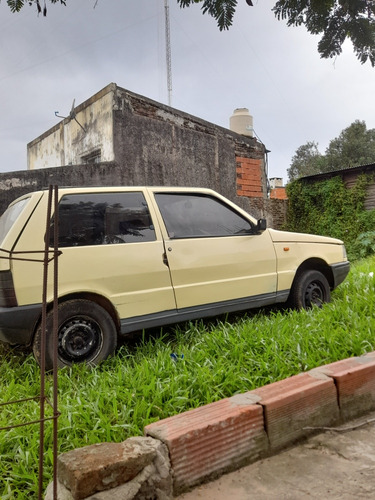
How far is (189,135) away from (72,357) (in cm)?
738

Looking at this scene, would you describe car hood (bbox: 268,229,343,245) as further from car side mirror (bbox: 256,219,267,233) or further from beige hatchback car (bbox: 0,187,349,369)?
car side mirror (bbox: 256,219,267,233)

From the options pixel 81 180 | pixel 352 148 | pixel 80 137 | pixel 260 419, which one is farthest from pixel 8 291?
pixel 352 148

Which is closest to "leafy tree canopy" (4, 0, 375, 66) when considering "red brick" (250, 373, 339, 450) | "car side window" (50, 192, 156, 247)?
"red brick" (250, 373, 339, 450)

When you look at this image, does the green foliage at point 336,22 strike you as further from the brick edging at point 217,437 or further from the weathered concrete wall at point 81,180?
the weathered concrete wall at point 81,180

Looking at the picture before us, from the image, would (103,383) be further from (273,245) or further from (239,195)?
(239,195)

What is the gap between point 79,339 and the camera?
3.48 meters

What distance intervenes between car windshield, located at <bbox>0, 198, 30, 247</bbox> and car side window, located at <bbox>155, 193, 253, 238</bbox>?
1.26 meters

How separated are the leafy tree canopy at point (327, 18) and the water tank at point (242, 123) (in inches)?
403

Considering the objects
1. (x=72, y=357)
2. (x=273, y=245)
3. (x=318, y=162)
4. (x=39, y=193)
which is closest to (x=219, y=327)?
(x=273, y=245)

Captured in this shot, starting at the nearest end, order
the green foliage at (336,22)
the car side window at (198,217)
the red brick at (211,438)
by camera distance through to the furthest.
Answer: the green foliage at (336,22) → the red brick at (211,438) → the car side window at (198,217)

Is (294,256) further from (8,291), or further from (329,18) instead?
(329,18)

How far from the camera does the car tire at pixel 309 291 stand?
15.7 feet

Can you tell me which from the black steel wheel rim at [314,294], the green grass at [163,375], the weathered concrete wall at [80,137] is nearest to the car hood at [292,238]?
the black steel wheel rim at [314,294]

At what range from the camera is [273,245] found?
4.66 metres
